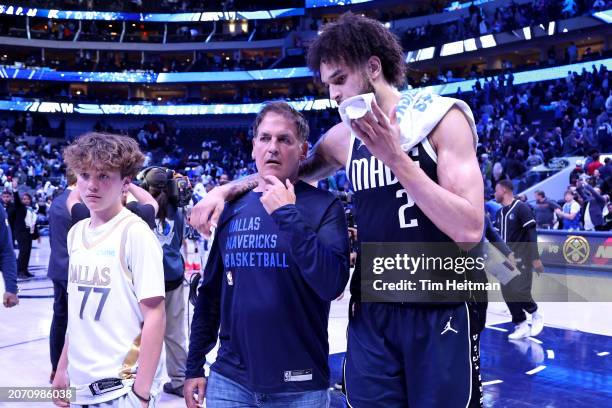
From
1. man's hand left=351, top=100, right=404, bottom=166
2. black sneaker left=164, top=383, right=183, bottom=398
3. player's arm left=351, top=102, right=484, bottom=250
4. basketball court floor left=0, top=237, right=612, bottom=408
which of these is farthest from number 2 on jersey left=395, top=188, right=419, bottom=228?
black sneaker left=164, top=383, right=183, bottom=398

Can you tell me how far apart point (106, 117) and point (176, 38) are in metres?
8.13

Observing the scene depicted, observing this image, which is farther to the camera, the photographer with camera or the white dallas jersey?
the photographer with camera

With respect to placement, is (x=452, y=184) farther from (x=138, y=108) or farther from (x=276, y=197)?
(x=138, y=108)

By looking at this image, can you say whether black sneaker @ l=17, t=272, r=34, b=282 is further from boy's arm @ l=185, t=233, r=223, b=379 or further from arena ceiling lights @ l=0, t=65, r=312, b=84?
arena ceiling lights @ l=0, t=65, r=312, b=84

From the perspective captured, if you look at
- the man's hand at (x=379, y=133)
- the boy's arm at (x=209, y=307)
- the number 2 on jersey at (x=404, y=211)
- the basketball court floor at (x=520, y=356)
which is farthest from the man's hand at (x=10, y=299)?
the man's hand at (x=379, y=133)

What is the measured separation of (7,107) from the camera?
40188mm

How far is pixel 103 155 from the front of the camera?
2.52 meters

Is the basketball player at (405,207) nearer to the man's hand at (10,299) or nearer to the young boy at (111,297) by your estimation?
the young boy at (111,297)

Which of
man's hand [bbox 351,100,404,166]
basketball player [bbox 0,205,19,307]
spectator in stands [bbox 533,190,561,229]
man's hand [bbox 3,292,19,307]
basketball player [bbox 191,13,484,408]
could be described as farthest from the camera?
spectator in stands [bbox 533,190,561,229]

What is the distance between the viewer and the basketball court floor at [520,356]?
4993 mm

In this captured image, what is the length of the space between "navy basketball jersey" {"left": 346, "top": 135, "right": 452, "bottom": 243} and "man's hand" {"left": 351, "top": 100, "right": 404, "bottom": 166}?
0.69ft

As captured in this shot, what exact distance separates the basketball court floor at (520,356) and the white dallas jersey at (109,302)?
8.11ft

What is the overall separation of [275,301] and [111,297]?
721mm

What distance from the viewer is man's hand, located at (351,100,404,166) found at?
169 cm
